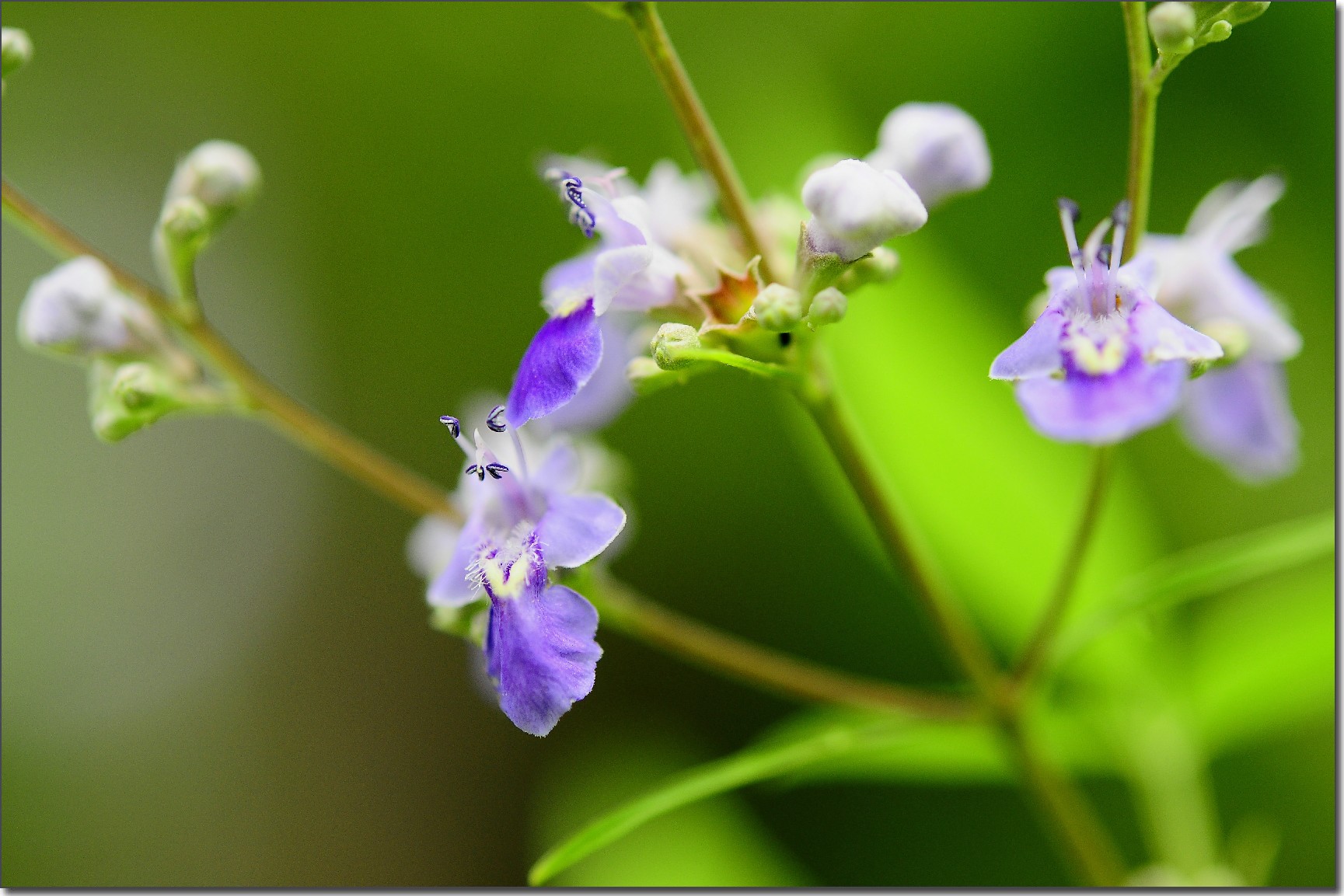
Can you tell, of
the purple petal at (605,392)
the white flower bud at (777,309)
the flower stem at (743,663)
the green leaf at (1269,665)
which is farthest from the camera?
the green leaf at (1269,665)

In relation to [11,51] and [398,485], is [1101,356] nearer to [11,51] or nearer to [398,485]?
[398,485]

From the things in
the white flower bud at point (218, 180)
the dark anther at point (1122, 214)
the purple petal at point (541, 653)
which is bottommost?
the purple petal at point (541, 653)

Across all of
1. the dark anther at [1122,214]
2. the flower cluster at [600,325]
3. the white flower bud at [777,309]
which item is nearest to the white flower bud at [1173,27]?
the dark anther at [1122,214]

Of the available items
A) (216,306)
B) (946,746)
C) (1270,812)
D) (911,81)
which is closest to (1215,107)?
(911,81)

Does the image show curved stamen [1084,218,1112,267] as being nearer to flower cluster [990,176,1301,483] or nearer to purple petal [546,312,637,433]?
flower cluster [990,176,1301,483]

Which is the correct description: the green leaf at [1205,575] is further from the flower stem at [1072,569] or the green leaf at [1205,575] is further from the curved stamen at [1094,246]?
the curved stamen at [1094,246]

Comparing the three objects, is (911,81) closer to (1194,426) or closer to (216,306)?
(1194,426)

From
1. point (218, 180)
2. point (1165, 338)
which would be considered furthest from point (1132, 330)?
point (218, 180)

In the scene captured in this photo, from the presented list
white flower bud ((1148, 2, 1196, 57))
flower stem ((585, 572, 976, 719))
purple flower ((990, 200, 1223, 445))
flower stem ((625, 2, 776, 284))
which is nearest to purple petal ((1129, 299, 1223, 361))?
purple flower ((990, 200, 1223, 445))
